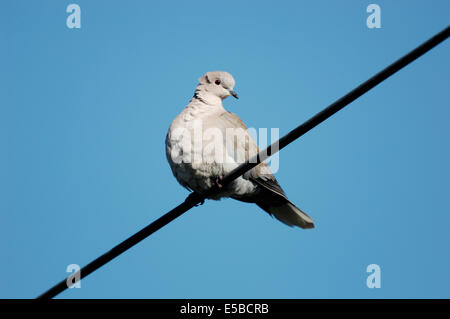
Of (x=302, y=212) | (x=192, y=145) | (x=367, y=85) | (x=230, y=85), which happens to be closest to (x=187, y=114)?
(x=192, y=145)

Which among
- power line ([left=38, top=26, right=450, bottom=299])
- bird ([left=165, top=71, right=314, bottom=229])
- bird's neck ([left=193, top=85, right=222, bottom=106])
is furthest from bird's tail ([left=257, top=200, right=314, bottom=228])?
power line ([left=38, top=26, right=450, bottom=299])

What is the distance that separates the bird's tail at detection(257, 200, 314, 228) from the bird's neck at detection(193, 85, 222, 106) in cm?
111

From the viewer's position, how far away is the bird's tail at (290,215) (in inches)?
201

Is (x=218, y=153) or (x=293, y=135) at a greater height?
(x=218, y=153)

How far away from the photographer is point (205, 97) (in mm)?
5137

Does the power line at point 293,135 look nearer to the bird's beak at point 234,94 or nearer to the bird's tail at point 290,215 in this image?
the bird's tail at point 290,215

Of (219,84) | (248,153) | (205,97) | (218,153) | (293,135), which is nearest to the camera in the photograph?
(293,135)

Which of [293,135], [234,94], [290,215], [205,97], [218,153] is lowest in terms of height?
[293,135]

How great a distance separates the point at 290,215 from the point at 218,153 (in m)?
1.09

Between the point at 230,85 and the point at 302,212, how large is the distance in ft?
4.62

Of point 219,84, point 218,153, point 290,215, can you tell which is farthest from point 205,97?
point 290,215

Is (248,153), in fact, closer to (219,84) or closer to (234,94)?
A: (234,94)

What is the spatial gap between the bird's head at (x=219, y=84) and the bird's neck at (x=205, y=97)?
0.11ft
